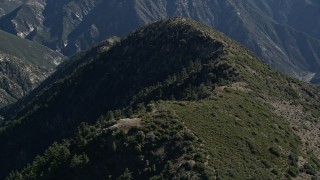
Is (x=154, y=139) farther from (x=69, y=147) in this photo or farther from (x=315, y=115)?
(x=315, y=115)

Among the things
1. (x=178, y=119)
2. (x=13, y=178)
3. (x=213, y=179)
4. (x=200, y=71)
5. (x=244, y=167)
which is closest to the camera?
(x=213, y=179)

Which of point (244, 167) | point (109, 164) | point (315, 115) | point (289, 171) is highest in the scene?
point (109, 164)

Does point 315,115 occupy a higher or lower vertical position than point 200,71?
lower

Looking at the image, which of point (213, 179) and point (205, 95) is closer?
point (213, 179)

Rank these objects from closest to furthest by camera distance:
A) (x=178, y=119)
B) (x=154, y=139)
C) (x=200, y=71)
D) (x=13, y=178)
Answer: (x=154, y=139) → (x=178, y=119) → (x=13, y=178) → (x=200, y=71)

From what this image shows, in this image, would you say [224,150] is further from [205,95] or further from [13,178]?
[13,178]

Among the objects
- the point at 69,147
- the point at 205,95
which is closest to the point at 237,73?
the point at 205,95

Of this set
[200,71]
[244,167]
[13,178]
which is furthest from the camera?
[200,71]

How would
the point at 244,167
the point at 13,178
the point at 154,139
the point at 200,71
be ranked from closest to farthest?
the point at 244,167, the point at 154,139, the point at 13,178, the point at 200,71

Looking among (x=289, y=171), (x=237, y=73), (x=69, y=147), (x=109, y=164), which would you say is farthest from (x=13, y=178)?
(x=289, y=171)
